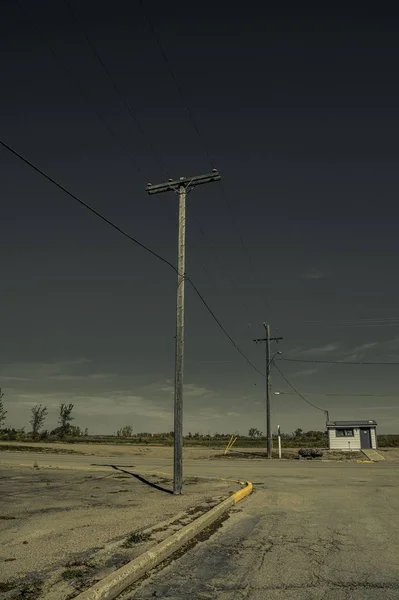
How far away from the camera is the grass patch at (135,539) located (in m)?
6.42

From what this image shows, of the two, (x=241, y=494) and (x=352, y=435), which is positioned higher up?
(x=241, y=494)

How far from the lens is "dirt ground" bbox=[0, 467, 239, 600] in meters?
4.97

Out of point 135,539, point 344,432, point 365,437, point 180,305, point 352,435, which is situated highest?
point 180,305

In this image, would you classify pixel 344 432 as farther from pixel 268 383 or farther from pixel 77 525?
pixel 77 525

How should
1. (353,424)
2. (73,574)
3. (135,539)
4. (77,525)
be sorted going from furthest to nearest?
(353,424) → (77,525) → (135,539) → (73,574)

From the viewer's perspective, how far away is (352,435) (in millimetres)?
49531

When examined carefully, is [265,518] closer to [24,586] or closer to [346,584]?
[346,584]

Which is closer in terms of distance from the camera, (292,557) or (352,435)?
(292,557)

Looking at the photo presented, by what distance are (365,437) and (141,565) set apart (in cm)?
4918

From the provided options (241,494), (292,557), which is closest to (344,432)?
(241,494)

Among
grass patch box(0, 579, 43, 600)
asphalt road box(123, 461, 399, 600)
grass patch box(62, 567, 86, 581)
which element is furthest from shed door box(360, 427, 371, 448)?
grass patch box(0, 579, 43, 600)

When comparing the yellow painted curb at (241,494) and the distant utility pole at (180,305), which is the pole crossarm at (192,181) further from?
the yellow painted curb at (241,494)

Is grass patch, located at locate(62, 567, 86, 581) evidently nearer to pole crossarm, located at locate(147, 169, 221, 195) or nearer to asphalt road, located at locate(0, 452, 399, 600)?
asphalt road, located at locate(0, 452, 399, 600)

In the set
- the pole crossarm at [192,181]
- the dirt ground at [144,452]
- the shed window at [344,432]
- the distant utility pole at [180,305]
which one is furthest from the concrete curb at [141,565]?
the shed window at [344,432]
